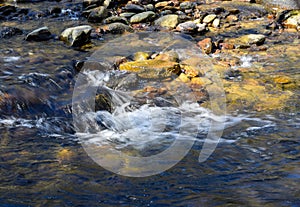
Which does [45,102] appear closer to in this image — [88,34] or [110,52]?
[110,52]

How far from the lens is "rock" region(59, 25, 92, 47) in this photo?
8211mm

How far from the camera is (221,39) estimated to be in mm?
8617

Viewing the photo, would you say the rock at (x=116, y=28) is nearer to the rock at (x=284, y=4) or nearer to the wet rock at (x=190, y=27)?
the wet rock at (x=190, y=27)

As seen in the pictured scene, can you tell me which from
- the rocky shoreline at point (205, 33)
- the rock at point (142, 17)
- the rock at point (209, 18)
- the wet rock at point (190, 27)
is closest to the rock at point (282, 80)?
the rocky shoreline at point (205, 33)

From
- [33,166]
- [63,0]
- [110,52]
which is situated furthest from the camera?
[63,0]

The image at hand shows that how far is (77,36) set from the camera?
820 centimetres

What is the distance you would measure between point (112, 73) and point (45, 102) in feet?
5.55

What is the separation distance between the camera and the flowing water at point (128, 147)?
10.0 ft

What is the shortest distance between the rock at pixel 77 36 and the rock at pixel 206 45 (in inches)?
110

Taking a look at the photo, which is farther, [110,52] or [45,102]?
[110,52]

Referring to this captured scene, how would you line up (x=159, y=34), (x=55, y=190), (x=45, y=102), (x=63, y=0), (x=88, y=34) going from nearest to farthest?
1. (x=55, y=190)
2. (x=45, y=102)
3. (x=88, y=34)
4. (x=159, y=34)
5. (x=63, y=0)

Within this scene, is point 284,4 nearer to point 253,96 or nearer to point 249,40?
point 249,40

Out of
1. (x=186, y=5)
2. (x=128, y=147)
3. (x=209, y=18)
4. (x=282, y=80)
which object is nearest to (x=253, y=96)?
(x=282, y=80)

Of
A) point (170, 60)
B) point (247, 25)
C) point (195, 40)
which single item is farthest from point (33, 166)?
point (247, 25)
